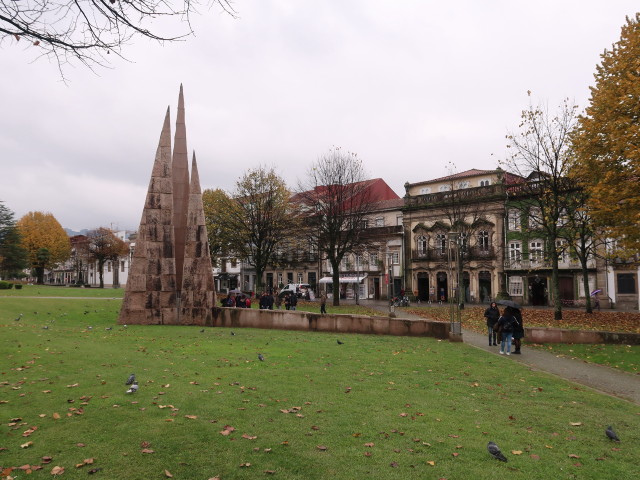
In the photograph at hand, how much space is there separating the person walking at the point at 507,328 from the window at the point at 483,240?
111 feet

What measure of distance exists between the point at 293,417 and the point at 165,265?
16195 mm

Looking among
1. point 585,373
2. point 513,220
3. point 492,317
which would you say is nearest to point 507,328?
point 492,317

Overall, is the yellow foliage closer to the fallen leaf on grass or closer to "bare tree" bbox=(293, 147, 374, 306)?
"bare tree" bbox=(293, 147, 374, 306)

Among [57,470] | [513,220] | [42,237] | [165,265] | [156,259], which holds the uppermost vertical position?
[42,237]

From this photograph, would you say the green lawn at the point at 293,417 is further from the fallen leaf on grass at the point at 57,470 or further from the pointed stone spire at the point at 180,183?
the pointed stone spire at the point at 180,183

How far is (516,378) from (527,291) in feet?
124

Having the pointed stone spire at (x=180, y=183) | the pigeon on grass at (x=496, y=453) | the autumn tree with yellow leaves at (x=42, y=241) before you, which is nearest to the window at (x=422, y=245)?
the pointed stone spire at (x=180, y=183)

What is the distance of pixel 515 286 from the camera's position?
4512 cm

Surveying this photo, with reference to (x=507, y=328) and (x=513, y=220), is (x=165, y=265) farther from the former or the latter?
(x=513, y=220)

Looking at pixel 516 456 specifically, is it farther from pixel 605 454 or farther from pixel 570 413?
pixel 570 413

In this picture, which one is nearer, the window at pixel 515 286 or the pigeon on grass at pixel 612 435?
the pigeon on grass at pixel 612 435

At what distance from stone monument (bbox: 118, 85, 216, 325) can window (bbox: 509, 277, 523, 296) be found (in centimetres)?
3471

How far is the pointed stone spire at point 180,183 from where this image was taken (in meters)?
23.3

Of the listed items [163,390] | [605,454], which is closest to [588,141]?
[605,454]
